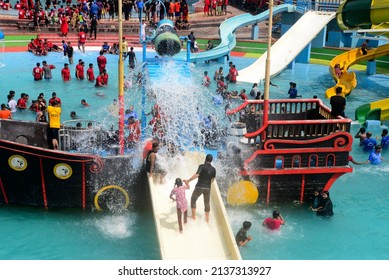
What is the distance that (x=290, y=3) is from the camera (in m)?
33.8

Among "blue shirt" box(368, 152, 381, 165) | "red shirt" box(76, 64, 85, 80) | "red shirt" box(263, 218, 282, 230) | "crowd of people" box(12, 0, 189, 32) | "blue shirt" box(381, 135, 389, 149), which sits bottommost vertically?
"red shirt" box(263, 218, 282, 230)

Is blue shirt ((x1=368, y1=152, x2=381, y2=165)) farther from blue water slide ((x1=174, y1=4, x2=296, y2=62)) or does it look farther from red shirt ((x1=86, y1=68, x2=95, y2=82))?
blue water slide ((x1=174, y1=4, x2=296, y2=62))

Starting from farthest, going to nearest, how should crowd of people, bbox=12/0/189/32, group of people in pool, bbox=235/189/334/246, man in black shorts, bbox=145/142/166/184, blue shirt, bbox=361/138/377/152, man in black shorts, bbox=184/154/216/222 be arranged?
1. crowd of people, bbox=12/0/189/32
2. blue shirt, bbox=361/138/377/152
3. man in black shorts, bbox=145/142/166/184
4. group of people in pool, bbox=235/189/334/246
5. man in black shorts, bbox=184/154/216/222

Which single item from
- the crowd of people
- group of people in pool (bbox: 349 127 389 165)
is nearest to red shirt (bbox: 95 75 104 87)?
the crowd of people

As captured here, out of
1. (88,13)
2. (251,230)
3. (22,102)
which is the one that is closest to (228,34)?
(88,13)

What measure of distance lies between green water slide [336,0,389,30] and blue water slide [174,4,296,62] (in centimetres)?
920

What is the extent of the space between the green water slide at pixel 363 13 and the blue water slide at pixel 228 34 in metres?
9.20

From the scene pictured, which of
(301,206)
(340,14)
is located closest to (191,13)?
(340,14)

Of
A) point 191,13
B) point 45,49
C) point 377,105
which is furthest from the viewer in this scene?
point 191,13

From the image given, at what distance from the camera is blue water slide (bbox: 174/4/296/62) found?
29.3 metres

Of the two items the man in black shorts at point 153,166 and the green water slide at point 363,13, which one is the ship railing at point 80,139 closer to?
the man in black shorts at point 153,166

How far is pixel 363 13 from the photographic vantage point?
19.9 m
